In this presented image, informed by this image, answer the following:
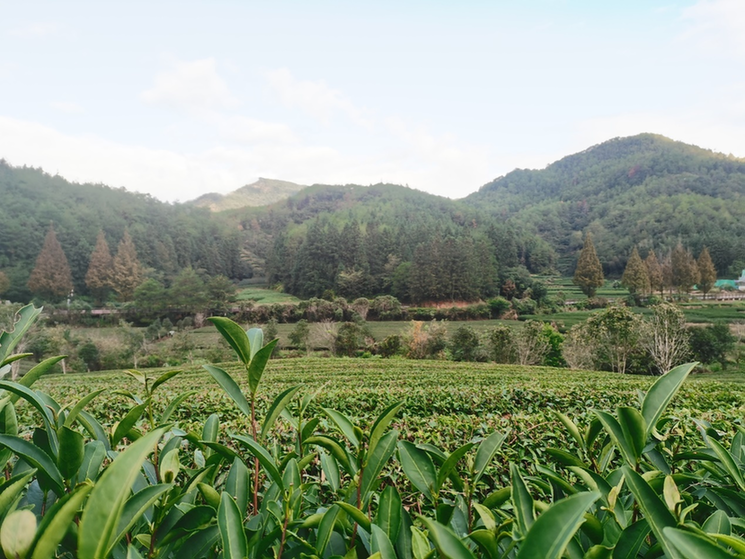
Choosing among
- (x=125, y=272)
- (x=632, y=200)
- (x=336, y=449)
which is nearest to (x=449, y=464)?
(x=336, y=449)

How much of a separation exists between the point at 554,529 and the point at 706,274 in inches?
1527

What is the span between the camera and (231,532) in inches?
17.9

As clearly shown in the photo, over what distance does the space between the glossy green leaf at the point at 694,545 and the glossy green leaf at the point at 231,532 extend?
43 centimetres

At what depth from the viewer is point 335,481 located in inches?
26.5

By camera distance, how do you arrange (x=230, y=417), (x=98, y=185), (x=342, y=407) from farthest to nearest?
(x=98, y=185) < (x=342, y=407) < (x=230, y=417)

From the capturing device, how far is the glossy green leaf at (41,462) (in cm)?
49

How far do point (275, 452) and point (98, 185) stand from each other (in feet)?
190

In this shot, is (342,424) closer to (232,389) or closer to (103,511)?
(232,389)

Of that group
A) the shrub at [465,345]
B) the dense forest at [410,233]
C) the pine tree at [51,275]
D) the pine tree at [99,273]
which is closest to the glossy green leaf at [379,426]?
the shrub at [465,345]

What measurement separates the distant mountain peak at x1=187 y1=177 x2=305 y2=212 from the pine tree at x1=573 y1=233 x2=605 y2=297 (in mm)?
54736

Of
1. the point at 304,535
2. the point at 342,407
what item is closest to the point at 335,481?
the point at 304,535

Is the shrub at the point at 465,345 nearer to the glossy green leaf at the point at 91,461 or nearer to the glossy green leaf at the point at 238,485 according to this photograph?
the glossy green leaf at the point at 238,485

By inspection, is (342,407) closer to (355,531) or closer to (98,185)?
(355,531)

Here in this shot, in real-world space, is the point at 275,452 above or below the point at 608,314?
above
